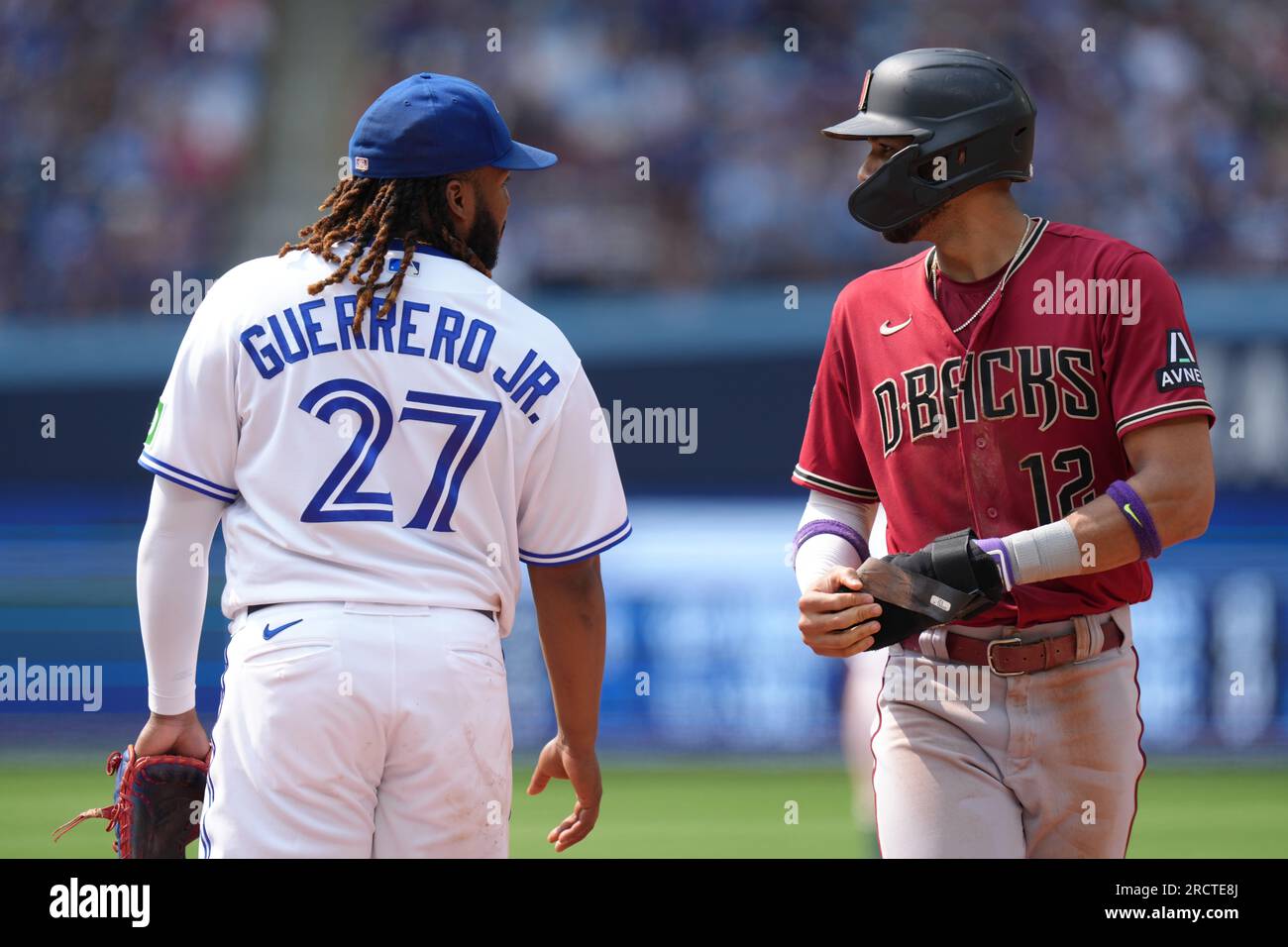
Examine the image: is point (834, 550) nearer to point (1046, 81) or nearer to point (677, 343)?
point (677, 343)

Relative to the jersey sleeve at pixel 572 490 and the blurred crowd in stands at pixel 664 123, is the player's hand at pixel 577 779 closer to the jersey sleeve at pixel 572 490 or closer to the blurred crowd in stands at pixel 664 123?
the jersey sleeve at pixel 572 490

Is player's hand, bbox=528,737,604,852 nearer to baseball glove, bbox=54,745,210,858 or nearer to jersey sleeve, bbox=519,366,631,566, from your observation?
jersey sleeve, bbox=519,366,631,566

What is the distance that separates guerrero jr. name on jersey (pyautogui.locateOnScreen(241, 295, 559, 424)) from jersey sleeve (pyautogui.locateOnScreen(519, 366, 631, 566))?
10 cm

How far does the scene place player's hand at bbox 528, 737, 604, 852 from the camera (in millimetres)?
3400

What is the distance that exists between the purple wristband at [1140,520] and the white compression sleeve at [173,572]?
65.9 inches

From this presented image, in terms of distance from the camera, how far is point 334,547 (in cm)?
292

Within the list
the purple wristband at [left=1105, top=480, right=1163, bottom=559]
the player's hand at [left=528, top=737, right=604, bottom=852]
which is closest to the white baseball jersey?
the player's hand at [left=528, top=737, right=604, bottom=852]

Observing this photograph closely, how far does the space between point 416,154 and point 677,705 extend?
5.67m

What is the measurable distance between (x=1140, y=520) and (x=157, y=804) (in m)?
1.97

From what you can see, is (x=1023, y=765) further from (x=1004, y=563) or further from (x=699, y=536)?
(x=699, y=536)

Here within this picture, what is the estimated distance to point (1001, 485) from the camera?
129 inches
